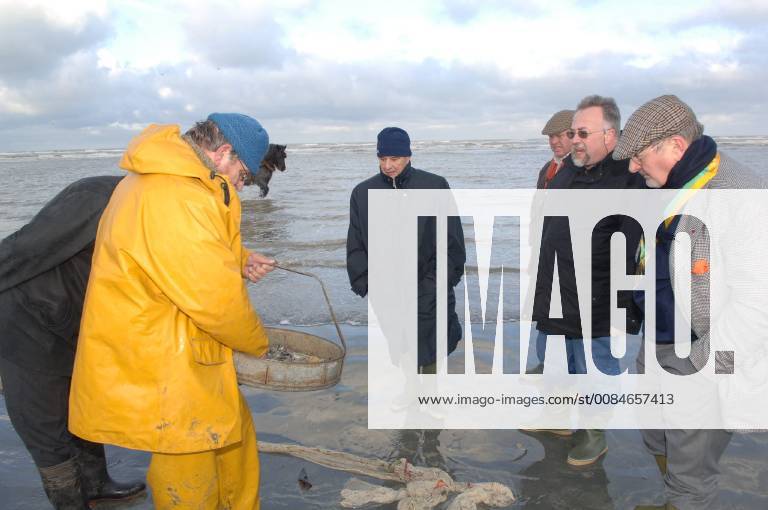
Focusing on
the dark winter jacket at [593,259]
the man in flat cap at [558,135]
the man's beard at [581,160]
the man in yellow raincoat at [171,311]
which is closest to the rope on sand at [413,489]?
the dark winter jacket at [593,259]

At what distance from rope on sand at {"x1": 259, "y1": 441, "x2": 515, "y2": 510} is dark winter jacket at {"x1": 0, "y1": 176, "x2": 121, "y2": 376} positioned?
207 centimetres

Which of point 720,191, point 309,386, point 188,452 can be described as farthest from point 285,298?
point 720,191

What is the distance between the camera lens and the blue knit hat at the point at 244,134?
9.20 feet

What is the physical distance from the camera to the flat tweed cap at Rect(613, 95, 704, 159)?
9.91 feet

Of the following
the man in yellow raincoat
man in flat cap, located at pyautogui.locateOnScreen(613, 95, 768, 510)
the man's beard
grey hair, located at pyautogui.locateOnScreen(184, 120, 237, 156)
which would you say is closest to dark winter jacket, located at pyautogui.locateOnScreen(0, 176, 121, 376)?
the man in yellow raincoat

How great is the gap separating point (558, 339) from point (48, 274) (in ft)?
12.3

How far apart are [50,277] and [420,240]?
110 inches

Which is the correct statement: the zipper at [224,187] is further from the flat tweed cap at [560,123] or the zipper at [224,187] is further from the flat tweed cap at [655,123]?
the flat tweed cap at [560,123]

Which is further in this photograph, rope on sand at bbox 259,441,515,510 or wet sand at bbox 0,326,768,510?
wet sand at bbox 0,326,768,510

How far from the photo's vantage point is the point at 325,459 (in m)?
4.53

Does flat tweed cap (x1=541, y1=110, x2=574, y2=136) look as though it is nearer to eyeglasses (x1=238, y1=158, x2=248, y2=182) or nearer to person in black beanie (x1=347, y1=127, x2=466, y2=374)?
person in black beanie (x1=347, y1=127, x2=466, y2=374)

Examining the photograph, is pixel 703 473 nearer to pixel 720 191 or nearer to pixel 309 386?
pixel 720 191

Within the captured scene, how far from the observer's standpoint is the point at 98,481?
13.1 feet

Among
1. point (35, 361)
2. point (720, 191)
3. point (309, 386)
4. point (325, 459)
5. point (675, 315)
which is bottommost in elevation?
point (325, 459)
